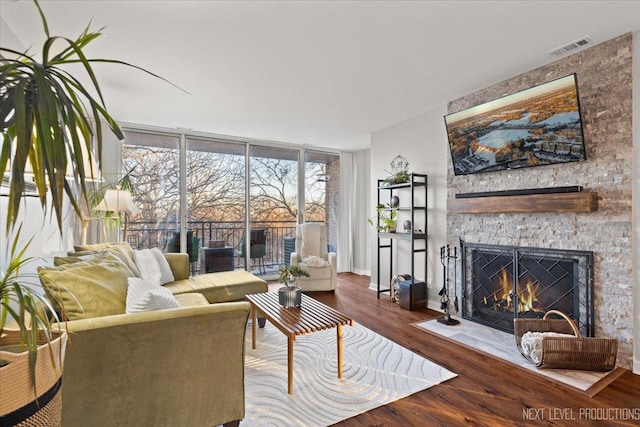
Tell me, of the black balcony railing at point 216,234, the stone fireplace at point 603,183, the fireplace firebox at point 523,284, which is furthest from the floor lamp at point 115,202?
the stone fireplace at point 603,183

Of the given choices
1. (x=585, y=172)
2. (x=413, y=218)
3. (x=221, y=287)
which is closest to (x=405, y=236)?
(x=413, y=218)

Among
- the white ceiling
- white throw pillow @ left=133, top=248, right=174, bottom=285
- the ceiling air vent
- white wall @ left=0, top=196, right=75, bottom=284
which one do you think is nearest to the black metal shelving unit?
the white ceiling

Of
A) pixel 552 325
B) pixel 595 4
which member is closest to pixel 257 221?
pixel 552 325

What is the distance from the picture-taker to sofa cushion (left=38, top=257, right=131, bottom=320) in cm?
157

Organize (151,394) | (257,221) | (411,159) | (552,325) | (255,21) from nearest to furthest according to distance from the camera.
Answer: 1. (151,394)
2. (255,21)
3. (552,325)
4. (411,159)
5. (257,221)

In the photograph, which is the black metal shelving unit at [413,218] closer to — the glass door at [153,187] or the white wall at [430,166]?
the white wall at [430,166]

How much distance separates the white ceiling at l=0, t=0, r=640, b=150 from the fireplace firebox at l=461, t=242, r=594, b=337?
1713mm

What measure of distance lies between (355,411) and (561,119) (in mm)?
2742

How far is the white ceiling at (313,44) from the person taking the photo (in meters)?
2.03

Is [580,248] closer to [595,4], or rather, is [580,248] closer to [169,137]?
[595,4]

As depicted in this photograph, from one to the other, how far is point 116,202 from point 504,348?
4.11 m

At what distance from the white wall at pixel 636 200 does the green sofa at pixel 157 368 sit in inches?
109

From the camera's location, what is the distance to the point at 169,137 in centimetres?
482

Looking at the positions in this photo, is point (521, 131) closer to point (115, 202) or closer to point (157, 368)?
point (157, 368)
